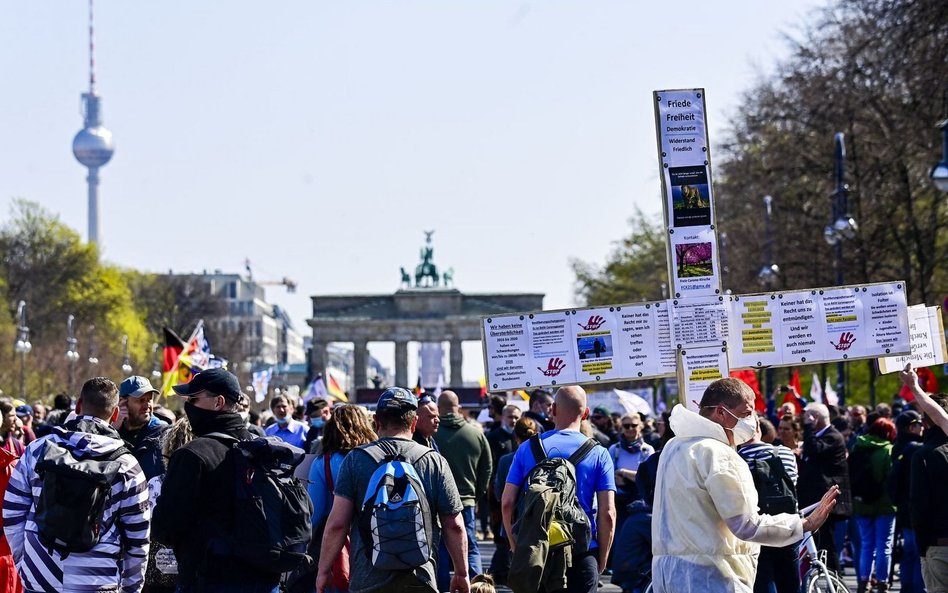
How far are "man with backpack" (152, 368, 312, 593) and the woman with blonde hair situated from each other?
1.98 metres

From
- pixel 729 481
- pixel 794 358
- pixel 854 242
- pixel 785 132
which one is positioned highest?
pixel 785 132

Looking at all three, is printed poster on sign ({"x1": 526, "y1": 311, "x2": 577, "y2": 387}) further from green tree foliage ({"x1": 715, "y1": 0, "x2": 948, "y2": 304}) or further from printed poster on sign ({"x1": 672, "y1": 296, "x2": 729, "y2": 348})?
green tree foliage ({"x1": 715, "y1": 0, "x2": 948, "y2": 304})

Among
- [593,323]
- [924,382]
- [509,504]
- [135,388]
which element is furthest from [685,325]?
[924,382]

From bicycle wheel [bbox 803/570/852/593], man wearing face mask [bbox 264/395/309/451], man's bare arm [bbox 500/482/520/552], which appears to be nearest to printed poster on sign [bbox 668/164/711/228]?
man's bare arm [bbox 500/482/520/552]

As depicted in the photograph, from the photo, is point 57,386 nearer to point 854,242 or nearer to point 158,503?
point 854,242

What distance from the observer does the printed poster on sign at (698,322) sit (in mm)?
9438

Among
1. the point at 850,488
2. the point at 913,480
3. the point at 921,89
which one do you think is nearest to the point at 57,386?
the point at 921,89

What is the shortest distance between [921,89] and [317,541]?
25.0 metres

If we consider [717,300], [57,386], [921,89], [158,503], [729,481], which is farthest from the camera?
[57,386]

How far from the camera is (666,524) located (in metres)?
7.12

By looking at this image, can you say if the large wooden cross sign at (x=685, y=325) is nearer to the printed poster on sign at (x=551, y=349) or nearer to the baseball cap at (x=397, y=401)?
the printed poster on sign at (x=551, y=349)

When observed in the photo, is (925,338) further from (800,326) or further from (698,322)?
(698,322)

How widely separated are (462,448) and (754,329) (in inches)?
206

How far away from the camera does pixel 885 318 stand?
9.78 m
